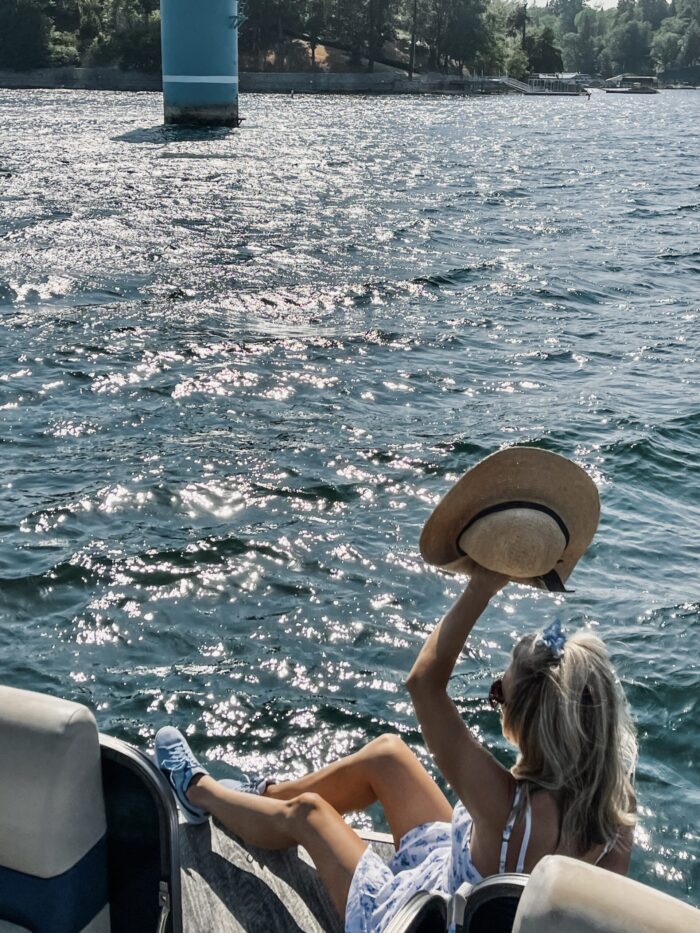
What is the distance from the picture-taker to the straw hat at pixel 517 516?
3240 mm

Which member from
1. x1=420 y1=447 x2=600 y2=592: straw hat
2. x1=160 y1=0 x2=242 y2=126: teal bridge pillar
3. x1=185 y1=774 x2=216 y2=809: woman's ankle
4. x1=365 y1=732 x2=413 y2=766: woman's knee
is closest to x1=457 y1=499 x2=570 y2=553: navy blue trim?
x1=420 y1=447 x2=600 y2=592: straw hat

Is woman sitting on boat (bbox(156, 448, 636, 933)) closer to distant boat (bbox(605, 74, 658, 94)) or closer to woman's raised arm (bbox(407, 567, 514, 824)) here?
woman's raised arm (bbox(407, 567, 514, 824))

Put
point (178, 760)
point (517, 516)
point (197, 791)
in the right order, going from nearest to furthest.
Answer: point (517, 516) → point (197, 791) → point (178, 760)

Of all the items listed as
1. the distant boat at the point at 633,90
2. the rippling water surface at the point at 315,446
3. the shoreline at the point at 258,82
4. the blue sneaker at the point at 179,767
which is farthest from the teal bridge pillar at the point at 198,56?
the distant boat at the point at 633,90

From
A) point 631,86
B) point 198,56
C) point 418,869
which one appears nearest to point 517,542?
point 418,869

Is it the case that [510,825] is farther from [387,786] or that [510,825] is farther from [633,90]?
[633,90]

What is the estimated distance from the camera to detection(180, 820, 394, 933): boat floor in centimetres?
386

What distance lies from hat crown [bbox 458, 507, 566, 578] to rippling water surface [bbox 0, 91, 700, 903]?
2.62m

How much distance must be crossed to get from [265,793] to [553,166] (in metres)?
34.9

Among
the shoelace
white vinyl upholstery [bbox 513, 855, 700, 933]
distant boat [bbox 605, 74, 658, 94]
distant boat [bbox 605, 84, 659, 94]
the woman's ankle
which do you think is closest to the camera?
white vinyl upholstery [bbox 513, 855, 700, 933]

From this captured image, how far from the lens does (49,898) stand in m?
3.17

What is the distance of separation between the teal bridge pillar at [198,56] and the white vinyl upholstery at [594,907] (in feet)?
161

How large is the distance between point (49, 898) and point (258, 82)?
311ft

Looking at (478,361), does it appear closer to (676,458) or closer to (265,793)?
(676,458)
